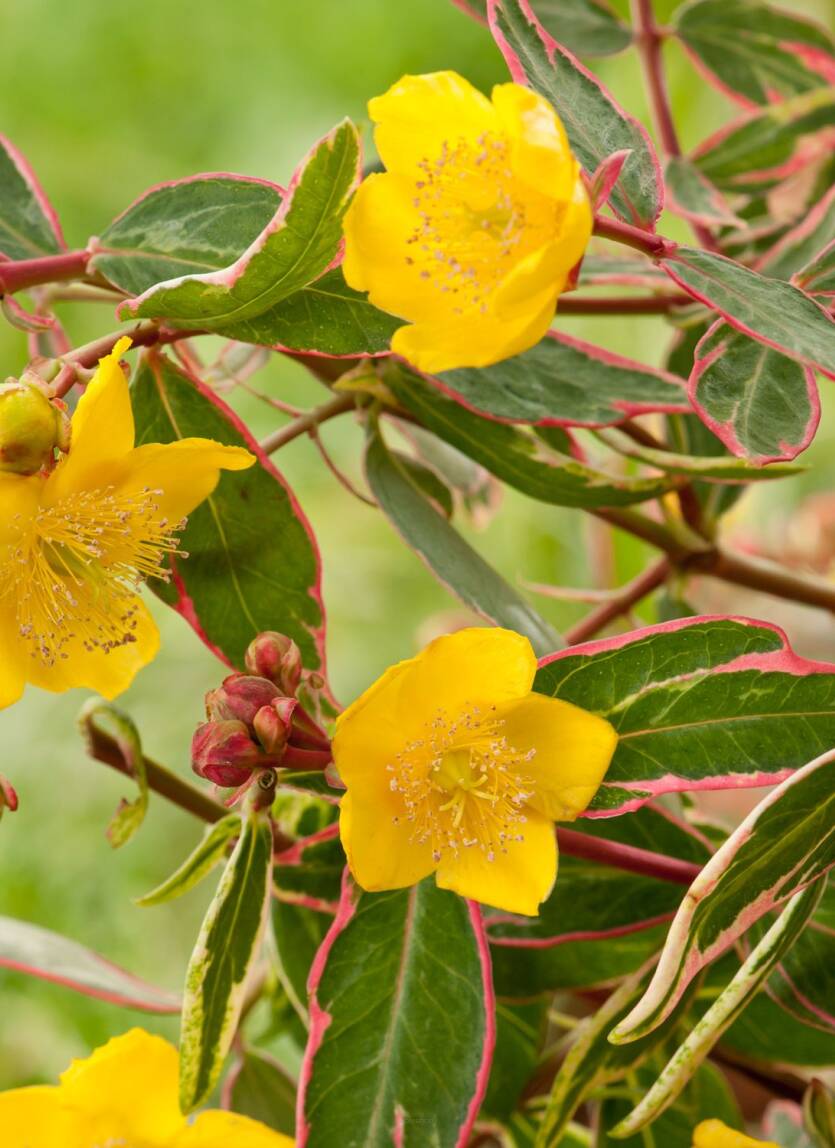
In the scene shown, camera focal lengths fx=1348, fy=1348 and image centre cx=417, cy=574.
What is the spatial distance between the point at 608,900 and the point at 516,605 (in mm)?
132

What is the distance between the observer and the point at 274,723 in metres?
0.43

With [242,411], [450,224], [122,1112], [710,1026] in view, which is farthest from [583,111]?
[242,411]

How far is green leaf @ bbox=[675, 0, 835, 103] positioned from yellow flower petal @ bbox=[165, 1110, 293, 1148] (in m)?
0.67

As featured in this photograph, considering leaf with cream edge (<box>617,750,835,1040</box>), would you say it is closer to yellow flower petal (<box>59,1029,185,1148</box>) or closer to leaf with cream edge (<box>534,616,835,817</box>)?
leaf with cream edge (<box>534,616,835,817</box>)

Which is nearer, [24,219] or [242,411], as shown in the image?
[24,219]

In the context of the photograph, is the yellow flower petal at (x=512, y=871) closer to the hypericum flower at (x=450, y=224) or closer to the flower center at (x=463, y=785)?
the flower center at (x=463, y=785)

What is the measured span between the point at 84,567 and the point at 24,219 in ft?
0.55

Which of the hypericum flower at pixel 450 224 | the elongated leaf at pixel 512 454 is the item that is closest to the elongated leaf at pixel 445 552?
the elongated leaf at pixel 512 454

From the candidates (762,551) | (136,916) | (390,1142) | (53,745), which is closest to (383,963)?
(390,1142)

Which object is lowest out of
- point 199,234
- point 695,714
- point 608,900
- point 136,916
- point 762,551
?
point 136,916

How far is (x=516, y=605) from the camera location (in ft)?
1.87

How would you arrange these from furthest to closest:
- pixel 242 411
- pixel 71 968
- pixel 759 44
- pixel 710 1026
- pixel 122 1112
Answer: pixel 242 411 < pixel 759 44 < pixel 71 968 < pixel 122 1112 < pixel 710 1026

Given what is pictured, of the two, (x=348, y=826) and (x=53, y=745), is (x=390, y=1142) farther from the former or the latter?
(x=53, y=745)

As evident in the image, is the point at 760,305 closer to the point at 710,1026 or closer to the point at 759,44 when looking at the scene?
the point at 710,1026
